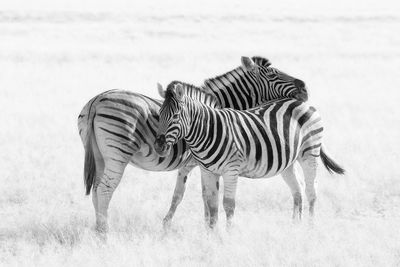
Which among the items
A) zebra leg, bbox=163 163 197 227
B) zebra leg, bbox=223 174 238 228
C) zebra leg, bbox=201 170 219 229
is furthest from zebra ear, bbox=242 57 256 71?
zebra leg, bbox=223 174 238 228

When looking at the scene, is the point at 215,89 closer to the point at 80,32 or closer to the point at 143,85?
the point at 143,85

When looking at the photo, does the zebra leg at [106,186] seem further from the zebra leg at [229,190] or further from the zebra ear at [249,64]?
the zebra ear at [249,64]

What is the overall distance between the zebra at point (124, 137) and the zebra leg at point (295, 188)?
988 millimetres

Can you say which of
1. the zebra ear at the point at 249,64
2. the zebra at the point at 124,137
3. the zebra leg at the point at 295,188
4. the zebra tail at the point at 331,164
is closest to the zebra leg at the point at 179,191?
the zebra at the point at 124,137

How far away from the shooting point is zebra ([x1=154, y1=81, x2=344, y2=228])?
6.24 m


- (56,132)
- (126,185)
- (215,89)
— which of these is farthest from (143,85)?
(215,89)

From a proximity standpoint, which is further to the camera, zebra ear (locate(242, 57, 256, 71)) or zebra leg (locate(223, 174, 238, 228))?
zebra ear (locate(242, 57, 256, 71))

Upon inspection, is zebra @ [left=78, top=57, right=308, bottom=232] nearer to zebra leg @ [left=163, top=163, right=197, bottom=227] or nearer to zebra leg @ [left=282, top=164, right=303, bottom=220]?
zebra leg @ [left=163, top=163, right=197, bottom=227]

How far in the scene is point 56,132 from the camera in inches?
496

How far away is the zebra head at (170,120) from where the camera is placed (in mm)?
6184

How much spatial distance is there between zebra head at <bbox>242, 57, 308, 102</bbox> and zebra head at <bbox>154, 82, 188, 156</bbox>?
158 cm

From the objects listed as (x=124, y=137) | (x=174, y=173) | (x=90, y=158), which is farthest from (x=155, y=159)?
(x=174, y=173)

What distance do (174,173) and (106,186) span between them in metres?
3.30

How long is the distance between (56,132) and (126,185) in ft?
12.4
